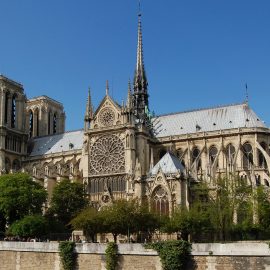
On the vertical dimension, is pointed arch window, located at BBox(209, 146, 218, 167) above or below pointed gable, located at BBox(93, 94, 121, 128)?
below

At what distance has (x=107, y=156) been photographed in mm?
66500

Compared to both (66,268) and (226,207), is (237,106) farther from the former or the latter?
(66,268)

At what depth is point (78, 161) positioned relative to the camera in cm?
7631

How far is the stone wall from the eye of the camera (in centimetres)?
3109

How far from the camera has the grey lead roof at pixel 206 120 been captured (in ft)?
224

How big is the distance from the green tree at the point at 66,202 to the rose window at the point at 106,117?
32.7 feet

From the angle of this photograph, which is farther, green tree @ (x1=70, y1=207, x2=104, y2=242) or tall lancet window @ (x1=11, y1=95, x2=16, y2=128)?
tall lancet window @ (x1=11, y1=95, x2=16, y2=128)

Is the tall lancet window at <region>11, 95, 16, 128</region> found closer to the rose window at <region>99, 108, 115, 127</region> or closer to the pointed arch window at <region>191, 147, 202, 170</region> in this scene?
the rose window at <region>99, 108, 115, 127</region>

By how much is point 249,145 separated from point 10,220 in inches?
1124

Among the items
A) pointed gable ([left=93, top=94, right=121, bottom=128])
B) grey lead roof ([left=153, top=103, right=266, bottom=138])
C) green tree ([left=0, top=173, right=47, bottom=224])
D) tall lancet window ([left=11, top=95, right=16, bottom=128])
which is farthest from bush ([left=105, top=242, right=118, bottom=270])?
tall lancet window ([left=11, top=95, right=16, bottom=128])

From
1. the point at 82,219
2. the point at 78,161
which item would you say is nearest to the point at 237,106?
the point at 78,161

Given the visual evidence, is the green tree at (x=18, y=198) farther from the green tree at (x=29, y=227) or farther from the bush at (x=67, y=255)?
the bush at (x=67, y=255)

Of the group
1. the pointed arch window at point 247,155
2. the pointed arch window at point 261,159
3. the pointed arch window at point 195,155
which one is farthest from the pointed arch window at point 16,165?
the pointed arch window at point 261,159

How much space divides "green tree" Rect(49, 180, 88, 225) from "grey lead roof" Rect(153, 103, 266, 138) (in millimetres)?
15617
